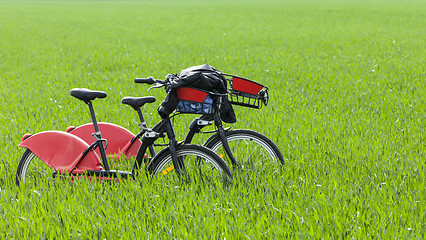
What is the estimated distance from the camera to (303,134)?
16.2 feet

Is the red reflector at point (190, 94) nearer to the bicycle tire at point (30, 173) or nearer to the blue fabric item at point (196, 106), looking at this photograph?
the blue fabric item at point (196, 106)

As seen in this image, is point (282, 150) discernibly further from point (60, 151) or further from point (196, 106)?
point (60, 151)

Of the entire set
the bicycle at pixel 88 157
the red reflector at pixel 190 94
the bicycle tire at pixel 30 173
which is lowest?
the bicycle tire at pixel 30 173

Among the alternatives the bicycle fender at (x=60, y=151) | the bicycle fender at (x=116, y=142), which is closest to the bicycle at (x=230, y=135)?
the bicycle fender at (x=116, y=142)

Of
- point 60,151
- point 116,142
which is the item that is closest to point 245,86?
point 116,142

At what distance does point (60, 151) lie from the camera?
3.59 m

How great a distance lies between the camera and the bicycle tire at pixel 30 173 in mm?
3660

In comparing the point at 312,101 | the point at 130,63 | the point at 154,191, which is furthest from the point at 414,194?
the point at 130,63

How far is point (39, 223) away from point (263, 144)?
185 centimetres

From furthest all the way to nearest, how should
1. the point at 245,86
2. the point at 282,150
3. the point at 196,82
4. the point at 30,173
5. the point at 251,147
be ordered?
the point at 282,150, the point at 30,173, the point at 251,147, the point at 245,86, the point at 196,82

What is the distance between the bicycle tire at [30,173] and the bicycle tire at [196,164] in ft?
3.18

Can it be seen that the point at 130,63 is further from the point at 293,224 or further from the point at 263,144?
the point at 293,224

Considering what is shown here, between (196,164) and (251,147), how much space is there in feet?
1.74

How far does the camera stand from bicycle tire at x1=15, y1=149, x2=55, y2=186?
3.66 m
